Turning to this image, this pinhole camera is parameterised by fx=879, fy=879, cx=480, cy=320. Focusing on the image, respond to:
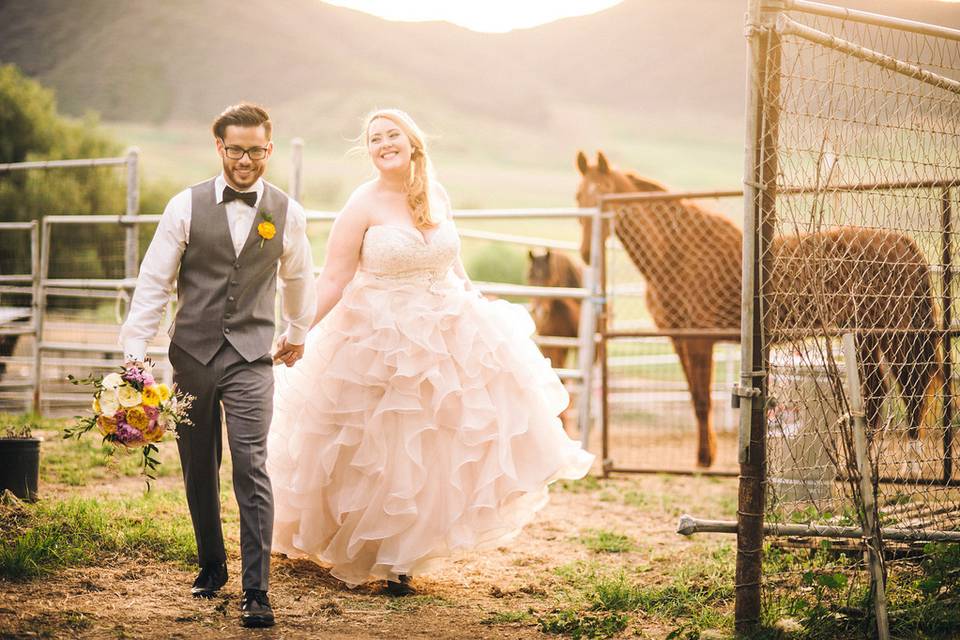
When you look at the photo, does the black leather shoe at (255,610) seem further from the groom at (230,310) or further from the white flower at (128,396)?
the white flower at (128,396)

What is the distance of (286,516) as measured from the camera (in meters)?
3.96

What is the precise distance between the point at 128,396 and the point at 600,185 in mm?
6059

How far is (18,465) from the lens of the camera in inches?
184

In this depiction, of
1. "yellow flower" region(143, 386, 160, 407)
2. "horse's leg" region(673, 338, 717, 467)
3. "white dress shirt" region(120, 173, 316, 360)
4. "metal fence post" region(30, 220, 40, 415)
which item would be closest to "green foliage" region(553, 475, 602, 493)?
"horse's leg" region(673, 338, 717, 467)

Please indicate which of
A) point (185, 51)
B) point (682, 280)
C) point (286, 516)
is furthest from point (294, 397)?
point (185, 51)

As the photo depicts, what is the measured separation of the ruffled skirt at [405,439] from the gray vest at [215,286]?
0.60 metres

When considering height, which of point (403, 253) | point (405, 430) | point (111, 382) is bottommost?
point (405, 430)

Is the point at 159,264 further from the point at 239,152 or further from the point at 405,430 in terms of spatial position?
the point at 405,430

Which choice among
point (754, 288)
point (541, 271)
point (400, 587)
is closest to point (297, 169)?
point (541, 271)

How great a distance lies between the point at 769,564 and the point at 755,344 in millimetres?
1355

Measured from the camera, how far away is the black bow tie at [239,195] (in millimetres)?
3332

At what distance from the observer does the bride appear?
3.75 metres

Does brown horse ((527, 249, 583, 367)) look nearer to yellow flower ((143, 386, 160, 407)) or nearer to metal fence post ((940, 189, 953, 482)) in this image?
metal fence post ((940, 189, 953, 482))

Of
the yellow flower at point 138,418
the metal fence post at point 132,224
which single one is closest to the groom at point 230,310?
the yellow flower at point 138,418
